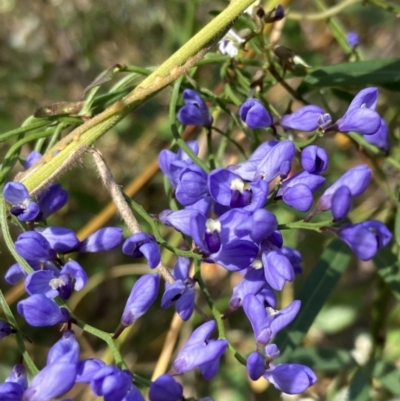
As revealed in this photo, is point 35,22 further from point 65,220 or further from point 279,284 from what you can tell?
point 279,284

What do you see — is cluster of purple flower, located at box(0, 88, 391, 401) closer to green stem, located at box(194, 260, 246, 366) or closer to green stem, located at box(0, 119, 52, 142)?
green stem, located at box(194, 260, 246, 366)

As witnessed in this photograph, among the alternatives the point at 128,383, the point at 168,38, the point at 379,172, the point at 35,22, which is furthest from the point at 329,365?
the point at 35,22

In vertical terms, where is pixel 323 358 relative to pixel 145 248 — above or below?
below

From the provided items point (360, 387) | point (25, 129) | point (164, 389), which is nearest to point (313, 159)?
point (164, 389)

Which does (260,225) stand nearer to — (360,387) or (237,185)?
(237,185)

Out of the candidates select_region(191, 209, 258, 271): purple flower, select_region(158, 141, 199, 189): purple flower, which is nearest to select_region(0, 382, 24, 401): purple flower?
select_region(191, 209, 258, 271): purple flower
